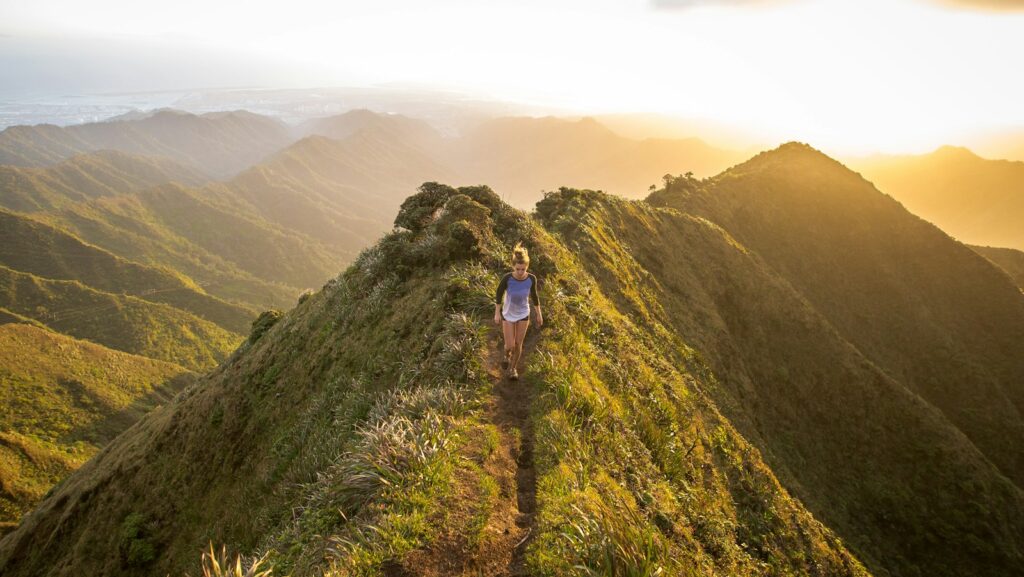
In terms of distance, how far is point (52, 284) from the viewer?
110 m

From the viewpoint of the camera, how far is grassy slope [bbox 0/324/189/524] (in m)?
48.7

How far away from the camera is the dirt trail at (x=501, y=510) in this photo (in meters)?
5.43

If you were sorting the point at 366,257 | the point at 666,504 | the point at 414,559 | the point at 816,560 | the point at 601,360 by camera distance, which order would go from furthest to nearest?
the point at 366,257, the point at 816,560, the point at 601,360, the point at 666,504, the point at 414,559

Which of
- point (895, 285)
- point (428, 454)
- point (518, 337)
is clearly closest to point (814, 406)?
point (518, 337)

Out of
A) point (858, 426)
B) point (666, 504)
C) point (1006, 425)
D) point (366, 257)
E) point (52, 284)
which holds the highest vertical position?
point (366, 257)

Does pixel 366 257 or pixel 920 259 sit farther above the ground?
pixel 366 257

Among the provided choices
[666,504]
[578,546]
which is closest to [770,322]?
[666,504]

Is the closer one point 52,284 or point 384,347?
point 384,347

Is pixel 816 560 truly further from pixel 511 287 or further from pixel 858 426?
pixel 858 426

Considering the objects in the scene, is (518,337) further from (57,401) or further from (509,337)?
(57,401)

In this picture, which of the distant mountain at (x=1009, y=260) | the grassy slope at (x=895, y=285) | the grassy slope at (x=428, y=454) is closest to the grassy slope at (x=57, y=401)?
the grassy slope at (x=428, y=454)

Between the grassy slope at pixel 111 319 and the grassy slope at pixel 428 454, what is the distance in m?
107

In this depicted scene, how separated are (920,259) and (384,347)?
205 ft

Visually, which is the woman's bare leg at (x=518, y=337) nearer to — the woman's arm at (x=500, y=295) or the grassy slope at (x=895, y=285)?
the woman's arm at (x=500, y=295)
